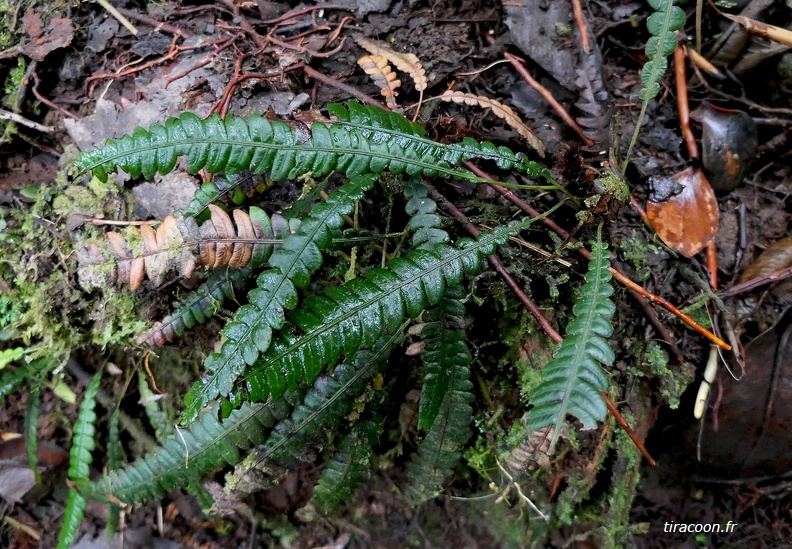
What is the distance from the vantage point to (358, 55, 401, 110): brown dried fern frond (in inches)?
84.6

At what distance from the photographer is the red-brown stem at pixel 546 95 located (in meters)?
2.18

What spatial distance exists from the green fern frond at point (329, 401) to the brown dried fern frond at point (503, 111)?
940 mm

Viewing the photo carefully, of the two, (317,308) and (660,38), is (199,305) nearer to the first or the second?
(317,308)

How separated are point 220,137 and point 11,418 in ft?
7.33

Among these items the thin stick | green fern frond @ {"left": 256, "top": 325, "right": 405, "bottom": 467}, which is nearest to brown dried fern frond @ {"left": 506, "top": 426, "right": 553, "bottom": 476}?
green fern frond @ {"left": 256, "top": 325, "right": 405, "bottom": 467}

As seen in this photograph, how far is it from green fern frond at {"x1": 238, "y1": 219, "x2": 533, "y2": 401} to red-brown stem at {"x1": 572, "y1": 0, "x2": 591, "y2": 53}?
1126 mm

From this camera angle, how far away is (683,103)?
2.24 metres

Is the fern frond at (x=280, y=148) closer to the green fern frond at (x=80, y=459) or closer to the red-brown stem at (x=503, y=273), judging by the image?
the red-brown stem at (x=503, y=273)

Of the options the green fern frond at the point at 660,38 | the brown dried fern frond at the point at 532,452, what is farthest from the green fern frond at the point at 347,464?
the green fern frond at the point at 660,38

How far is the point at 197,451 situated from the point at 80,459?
2.89 ft

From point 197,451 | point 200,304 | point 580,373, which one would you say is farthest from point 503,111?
point 197,451

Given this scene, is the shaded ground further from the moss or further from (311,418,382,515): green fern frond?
(311,418,382,515): green fern frond

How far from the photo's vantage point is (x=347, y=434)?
2139mm

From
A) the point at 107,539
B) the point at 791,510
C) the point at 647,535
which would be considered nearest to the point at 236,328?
the point at 107,539
